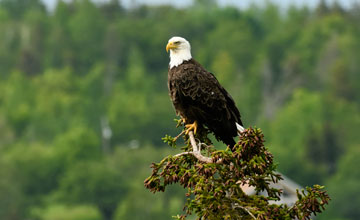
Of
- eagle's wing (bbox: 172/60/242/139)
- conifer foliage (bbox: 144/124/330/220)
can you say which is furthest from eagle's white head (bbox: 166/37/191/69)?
conifer foliage (bbox: 144/124/330/220)

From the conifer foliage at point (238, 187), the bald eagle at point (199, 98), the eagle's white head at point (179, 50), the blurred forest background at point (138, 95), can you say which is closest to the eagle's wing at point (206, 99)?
the bald eagle at point (199, 98)

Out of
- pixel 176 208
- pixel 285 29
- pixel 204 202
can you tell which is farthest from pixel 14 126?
pixel 204 202

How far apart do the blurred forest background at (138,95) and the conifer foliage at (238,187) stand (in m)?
69.9

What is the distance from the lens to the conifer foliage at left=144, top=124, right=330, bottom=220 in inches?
441

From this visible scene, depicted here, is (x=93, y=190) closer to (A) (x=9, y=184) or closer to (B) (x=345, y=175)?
(A) (x=9, y=184)

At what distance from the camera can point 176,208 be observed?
268ft

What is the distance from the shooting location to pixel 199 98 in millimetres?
13375

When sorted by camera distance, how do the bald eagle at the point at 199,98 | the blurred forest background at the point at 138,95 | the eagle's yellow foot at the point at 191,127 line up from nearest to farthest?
1. the eagle's yellow foot at the point at 191,127
2. the bald eagle at the point at 199,98
3. the blurred forest background at the point at 138,95

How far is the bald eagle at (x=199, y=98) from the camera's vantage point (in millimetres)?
13211

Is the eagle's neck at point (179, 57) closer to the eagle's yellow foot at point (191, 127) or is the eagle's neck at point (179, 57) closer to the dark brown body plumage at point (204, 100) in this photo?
the dark brown body plumage at point (204, 100)

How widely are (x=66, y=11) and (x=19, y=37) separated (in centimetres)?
1173

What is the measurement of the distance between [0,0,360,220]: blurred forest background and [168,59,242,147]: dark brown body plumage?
6787 centimetres

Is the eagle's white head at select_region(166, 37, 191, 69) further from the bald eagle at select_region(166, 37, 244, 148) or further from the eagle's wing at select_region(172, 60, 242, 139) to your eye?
the eagle's wing at select_region(172, 60, 242, 139)

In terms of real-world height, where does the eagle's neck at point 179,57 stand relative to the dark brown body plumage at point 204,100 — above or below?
above
